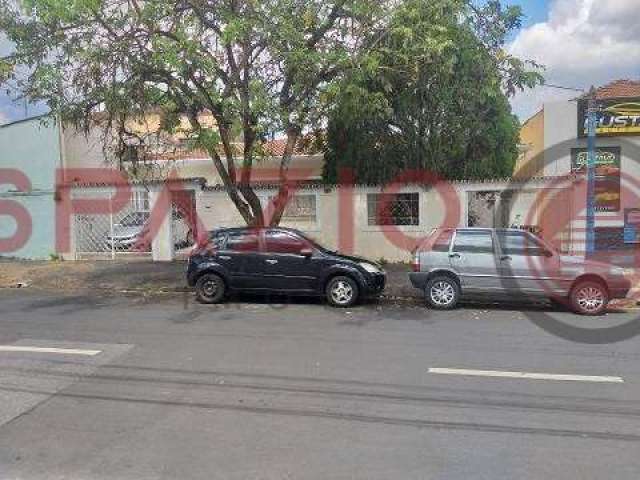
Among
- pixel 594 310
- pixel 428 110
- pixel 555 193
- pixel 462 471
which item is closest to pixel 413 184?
pixel 428 110

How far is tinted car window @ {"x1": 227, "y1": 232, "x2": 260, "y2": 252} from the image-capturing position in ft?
40.6

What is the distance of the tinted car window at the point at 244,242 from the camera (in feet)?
40.6

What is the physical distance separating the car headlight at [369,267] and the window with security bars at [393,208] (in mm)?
5107

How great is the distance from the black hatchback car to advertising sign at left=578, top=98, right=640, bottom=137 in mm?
13170

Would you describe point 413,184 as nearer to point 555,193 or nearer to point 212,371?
point 555,193

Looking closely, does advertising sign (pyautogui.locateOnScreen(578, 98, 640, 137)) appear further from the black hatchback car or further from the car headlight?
the black hatchback car

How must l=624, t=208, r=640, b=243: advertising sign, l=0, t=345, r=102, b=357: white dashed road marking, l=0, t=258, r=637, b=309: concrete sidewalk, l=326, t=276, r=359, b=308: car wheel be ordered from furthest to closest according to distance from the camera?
l=624, t=208, r=640, b=243: advertising sign
l=0, t=258, r=637, b=309: concrete sidewalk
l=326, t=276, r=359, b=308: car wheel
l=0, t=345, r=102, b=357: white dashed road marking

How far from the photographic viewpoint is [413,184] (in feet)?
55.1

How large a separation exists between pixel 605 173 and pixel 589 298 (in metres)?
11.9

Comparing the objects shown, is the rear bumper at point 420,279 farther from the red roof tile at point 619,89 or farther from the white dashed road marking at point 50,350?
the red roof tile at point 619,89

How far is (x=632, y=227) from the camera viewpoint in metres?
19.0

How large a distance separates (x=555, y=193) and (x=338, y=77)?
7.18 metres

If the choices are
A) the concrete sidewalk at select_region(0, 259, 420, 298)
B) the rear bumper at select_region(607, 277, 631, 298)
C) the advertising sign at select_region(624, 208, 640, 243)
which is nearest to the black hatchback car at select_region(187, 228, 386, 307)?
the concrete sidewalk at select_region(0, 259, 420, 298)

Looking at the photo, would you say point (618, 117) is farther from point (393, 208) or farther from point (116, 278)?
point (116, 278)
